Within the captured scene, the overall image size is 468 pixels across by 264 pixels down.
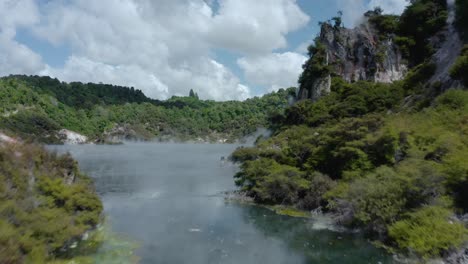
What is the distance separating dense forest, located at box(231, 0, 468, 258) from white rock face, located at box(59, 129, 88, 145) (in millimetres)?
140344

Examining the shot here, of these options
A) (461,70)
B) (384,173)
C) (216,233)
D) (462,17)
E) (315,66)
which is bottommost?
(216,233)

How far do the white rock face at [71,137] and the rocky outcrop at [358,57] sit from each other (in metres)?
131

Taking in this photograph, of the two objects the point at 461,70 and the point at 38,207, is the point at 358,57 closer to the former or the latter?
the point at 461,70

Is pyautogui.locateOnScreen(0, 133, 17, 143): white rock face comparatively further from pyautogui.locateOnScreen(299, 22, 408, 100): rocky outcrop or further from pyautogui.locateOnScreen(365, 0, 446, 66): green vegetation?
pyautogui.locateOnScreen(365, 0, 446, 66): green vegetation

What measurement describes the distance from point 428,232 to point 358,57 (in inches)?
2564

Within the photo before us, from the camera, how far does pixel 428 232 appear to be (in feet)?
69.2

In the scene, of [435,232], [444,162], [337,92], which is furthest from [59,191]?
[337,92]

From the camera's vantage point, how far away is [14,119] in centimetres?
16162

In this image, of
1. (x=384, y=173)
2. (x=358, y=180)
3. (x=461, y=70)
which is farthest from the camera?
(x=461, y=70)

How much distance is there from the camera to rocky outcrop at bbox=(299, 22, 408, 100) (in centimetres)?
7550

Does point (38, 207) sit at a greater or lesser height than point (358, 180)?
lesser

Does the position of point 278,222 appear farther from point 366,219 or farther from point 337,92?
point 337,92

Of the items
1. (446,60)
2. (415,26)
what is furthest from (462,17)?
(415,26)

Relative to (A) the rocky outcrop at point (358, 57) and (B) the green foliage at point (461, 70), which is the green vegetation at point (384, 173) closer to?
(B) the green foliage at point (461, 70)
